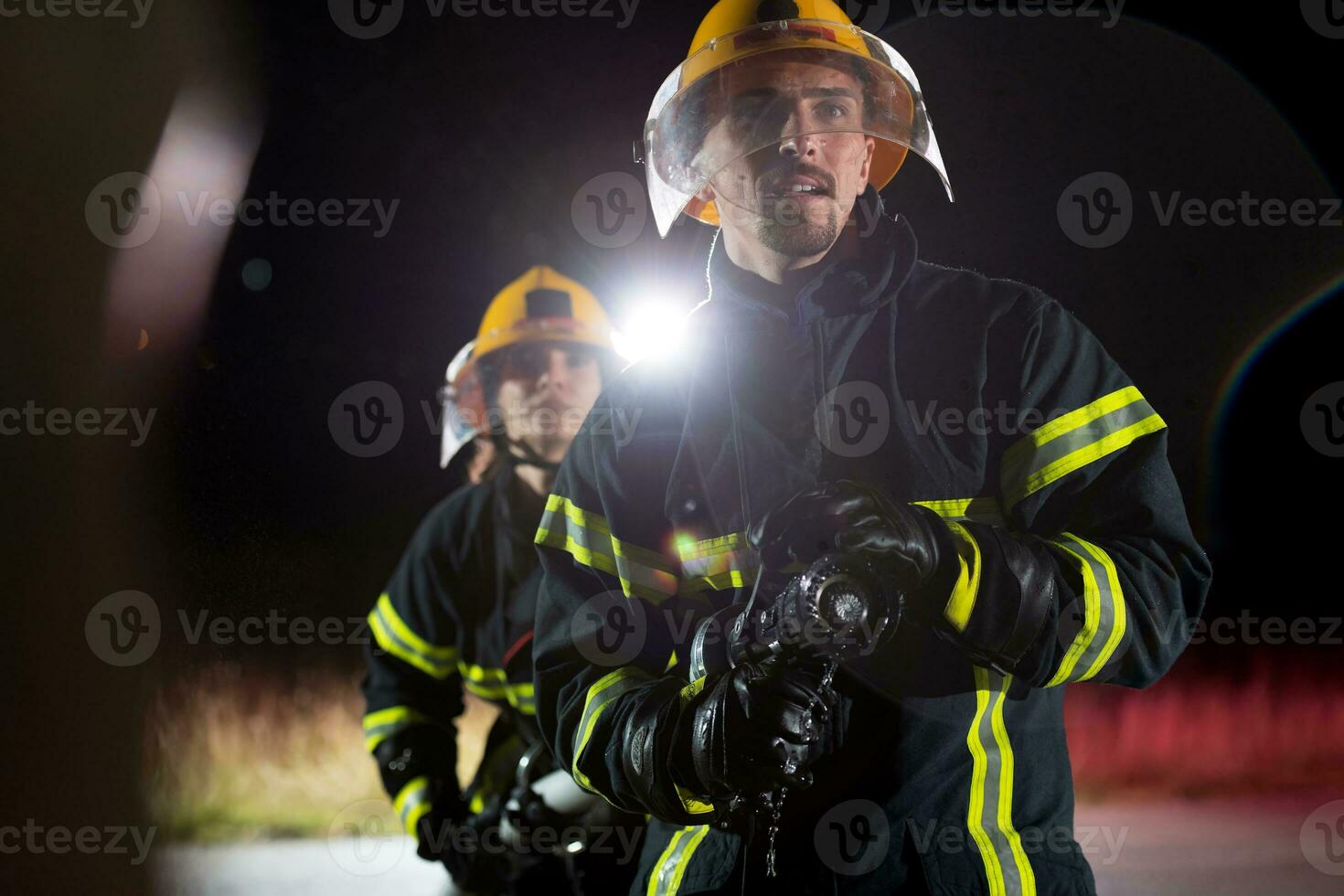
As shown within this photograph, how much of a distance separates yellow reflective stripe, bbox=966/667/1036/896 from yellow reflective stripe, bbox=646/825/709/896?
439mm

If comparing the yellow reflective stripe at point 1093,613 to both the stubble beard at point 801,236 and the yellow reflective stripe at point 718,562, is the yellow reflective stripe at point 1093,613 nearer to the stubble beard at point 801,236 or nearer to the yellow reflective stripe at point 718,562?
the yellow reflective stripe at point 718,562

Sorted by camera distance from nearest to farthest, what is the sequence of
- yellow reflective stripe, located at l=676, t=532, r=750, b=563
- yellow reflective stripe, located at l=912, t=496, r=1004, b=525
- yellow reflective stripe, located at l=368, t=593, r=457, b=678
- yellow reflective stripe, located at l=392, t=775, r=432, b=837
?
yellow reflective stripe, located at l=912, t=496, r=1004, b=525
yellow reflective stripe, located at l=676, t=532, r=750, b=563
yellow reflective stripe, located at l=392, t=775, r=432, b=837
yellow reflective stripe, located at l=368, t=593, r=457, b=678

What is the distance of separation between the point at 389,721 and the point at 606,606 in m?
1.72

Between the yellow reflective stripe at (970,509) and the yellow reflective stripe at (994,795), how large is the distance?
0.79 feet

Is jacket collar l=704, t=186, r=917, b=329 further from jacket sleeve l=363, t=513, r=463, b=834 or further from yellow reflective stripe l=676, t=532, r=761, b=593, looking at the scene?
jacket sleeve l=363, t=513, r=463, b=834

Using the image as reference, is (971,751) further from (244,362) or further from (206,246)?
(206,246)

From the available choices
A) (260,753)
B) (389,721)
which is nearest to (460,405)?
(389,721)

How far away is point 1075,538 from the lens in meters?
1.58

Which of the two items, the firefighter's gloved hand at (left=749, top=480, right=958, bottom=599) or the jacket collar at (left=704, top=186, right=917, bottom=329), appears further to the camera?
the jacket collar at (left=704, top=186, right=917, bottom=329)

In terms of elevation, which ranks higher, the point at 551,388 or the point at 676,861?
the point at 551,388

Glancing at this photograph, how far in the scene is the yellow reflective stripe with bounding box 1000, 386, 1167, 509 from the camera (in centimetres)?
162

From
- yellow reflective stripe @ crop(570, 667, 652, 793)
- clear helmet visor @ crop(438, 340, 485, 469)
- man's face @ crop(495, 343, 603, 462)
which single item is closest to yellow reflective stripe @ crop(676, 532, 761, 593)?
yellow reflective stripe @ crop(570, 667, 652, 793)

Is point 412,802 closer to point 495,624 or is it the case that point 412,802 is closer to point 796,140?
point 495,624

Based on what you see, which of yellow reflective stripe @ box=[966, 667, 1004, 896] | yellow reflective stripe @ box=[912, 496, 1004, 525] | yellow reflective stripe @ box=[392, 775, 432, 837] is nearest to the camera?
yellow reflective stripe @ box=[966, 667, 1004, 896]
